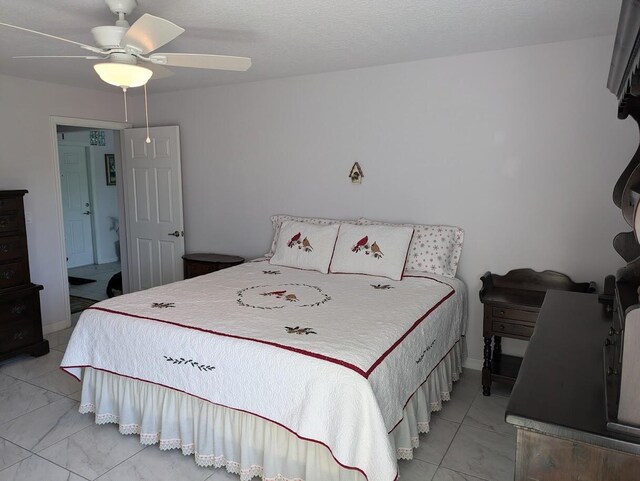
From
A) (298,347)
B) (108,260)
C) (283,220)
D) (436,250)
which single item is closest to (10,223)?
(283,220)

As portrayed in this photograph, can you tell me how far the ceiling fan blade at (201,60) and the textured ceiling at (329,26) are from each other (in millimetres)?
247

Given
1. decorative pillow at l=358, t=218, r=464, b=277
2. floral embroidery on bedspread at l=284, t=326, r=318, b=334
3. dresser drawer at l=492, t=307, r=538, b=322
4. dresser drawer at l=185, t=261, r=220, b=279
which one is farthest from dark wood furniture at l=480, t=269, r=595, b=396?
dresser drawer at l=185, t=261, r=220, b=279

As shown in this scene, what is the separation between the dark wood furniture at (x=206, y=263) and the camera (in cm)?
430

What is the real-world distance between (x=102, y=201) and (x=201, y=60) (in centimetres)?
623

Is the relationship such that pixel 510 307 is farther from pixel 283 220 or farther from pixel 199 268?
pixel 199 268

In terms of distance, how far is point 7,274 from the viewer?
3.67 m

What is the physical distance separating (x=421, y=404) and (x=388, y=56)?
7.76ft

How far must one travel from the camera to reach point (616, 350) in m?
1.08

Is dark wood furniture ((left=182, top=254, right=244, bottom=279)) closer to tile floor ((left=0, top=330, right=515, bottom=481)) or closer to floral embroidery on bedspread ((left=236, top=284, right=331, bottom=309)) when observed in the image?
floral embroidery on bedspread ((left=236, top=284, right=331, bottom=309))

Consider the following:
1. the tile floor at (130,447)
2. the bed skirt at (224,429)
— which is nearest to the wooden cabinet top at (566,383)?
the bed skirt at (224,429)

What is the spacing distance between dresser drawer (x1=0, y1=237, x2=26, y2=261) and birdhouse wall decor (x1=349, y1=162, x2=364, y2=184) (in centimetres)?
271

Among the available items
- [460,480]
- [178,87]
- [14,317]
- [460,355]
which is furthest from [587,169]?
[14,317]

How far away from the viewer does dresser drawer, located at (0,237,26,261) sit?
3.62 m

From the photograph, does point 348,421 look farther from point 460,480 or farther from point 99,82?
point 99,82
